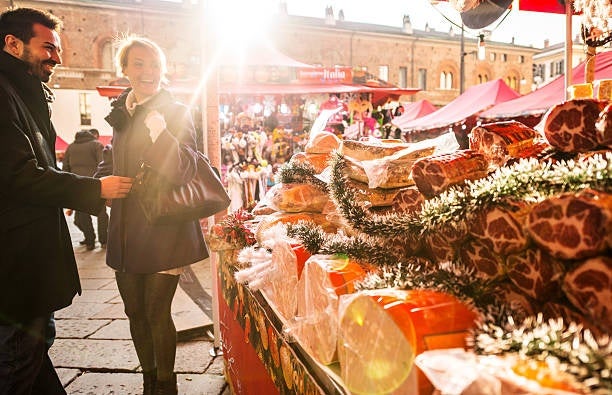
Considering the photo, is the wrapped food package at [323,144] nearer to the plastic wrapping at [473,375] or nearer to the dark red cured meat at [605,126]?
the dark red cured meat at [605,126]

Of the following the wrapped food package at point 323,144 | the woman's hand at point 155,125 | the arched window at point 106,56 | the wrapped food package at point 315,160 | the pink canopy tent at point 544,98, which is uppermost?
the arched window at point 106,56

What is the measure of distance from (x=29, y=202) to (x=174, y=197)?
59 centimetres

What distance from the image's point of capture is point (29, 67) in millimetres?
1940

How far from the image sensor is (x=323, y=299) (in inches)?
52.8

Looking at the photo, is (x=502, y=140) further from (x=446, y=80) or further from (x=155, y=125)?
(x=446, y=80)

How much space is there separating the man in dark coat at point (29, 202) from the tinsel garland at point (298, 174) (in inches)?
38.3

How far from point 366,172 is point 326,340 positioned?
775 millimetres

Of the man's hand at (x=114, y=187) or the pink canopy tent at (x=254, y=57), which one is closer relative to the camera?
the man's hand at (x=114, y=187)

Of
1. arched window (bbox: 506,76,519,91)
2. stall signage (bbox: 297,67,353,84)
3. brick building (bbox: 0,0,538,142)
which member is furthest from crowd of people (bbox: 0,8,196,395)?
arched window (bbox: 506,76,519,91)

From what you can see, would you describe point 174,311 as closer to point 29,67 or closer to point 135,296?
point 135,296

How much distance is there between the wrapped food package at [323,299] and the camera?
50.1 inches

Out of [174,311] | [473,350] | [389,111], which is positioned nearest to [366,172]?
[473,350]

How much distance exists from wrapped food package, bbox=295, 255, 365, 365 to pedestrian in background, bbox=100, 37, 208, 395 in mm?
998

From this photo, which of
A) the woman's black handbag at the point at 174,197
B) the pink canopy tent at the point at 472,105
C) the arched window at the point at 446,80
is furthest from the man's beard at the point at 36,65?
the arched window at the point at 446,80
